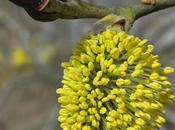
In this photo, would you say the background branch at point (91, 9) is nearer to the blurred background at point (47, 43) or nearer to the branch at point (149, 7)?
the branch at point (149, 7)

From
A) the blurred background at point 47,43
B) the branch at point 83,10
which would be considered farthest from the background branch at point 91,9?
the blurred background at point 47,43

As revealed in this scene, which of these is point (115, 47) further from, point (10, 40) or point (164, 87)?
point (10, 40)

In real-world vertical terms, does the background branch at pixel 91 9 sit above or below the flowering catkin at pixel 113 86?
above

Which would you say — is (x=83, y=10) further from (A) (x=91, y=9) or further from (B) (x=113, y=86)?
(B) (x=113, y=86)

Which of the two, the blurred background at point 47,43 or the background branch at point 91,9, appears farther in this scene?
the blurred background at point 47,43

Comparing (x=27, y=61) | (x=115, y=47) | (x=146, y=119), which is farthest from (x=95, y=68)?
(x=27, y=61)

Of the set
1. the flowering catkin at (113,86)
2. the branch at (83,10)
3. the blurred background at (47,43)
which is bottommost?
the flowering catkin at (113,86)

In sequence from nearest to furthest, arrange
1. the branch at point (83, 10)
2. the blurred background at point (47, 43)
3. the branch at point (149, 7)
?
the branch at point (83, 10)
the branch at point (149, 7)
the blurred background at point (47, 43)

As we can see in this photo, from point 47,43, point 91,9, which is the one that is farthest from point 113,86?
point 47,43

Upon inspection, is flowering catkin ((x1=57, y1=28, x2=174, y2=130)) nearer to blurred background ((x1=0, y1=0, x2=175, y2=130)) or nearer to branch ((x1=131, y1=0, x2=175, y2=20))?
branch ((x1=131, y1=0, x2=175, y2=20))
